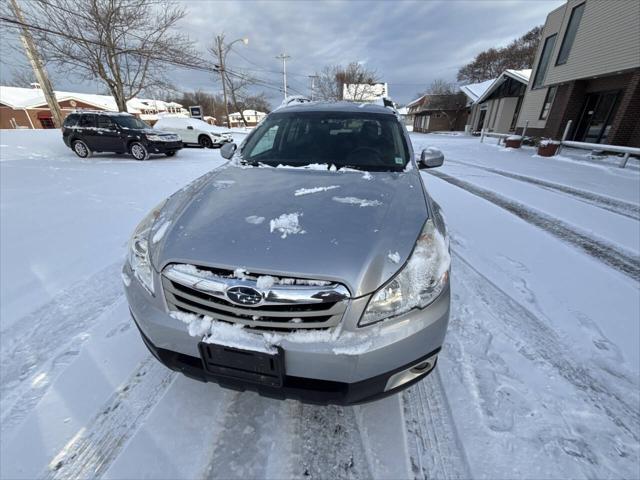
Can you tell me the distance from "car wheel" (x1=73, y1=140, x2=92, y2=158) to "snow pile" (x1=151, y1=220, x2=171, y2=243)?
12.0 m

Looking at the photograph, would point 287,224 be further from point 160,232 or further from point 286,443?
point 286,443

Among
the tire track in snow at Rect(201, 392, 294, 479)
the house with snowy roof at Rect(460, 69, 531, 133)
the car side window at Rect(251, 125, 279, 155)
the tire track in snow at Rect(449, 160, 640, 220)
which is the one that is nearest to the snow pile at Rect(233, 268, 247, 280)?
the tire track in snow at Rect(201, 392, 294, 479)

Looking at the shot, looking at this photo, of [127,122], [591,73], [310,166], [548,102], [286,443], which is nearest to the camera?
[286,443]

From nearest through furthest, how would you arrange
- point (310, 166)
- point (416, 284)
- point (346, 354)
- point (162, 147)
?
1. point (346, 354)
2. point (416, 284)
3. point (310, 166)
4. point (162, 147)

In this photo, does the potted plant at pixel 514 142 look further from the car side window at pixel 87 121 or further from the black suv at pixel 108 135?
the car side window at pixel 87 121

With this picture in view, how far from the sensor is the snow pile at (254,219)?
1612 millimetres

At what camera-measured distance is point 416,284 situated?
1412mm

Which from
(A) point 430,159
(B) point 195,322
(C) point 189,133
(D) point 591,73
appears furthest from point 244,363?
(D) point 591,73

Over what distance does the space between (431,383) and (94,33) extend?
19.9 metres

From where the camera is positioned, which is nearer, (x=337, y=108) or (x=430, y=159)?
(x=430, y=159)

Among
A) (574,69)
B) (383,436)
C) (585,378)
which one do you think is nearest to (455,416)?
(383,436)

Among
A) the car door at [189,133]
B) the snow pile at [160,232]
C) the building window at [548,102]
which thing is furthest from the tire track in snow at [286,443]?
the building window at [548,102]

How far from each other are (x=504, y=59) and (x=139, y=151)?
2167 inches

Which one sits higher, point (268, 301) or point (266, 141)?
point (266, 141)
